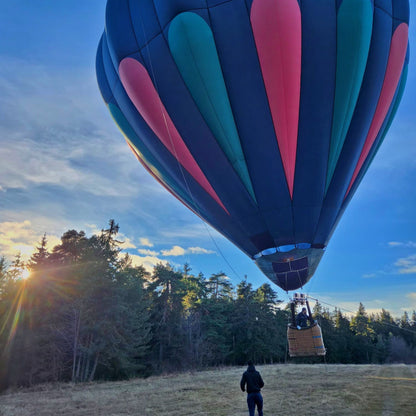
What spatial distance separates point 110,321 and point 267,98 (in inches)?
829

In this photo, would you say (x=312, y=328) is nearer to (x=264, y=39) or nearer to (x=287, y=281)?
(x=287, y=281)

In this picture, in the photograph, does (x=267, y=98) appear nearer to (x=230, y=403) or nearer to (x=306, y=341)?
(x=306, y=341)

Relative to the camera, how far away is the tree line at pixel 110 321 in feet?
71.2

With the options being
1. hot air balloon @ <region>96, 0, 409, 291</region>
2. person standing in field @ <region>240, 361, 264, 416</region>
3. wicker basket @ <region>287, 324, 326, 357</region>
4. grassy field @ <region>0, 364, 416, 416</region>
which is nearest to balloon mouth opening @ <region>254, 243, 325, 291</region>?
hot air balloon @ <region>96, 0, 409, 291</region>

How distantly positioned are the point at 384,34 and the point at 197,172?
5.38m

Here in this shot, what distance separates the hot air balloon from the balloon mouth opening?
0.11 feet

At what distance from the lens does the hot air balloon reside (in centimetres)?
654

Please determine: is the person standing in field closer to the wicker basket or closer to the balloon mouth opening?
the wicker basket

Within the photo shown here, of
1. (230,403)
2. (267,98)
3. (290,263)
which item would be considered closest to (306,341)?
(290,263)

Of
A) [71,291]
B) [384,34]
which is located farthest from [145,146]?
[71,291]

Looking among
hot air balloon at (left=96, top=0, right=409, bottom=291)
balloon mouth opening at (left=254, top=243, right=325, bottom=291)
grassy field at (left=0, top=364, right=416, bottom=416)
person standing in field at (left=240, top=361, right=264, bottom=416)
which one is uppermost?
hot air balloon at (left=96, top=0, right=409, bottom=291)

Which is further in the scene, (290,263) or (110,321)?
(110,321)

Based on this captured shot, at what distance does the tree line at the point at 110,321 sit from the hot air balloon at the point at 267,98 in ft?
33.0

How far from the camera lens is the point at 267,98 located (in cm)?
703
